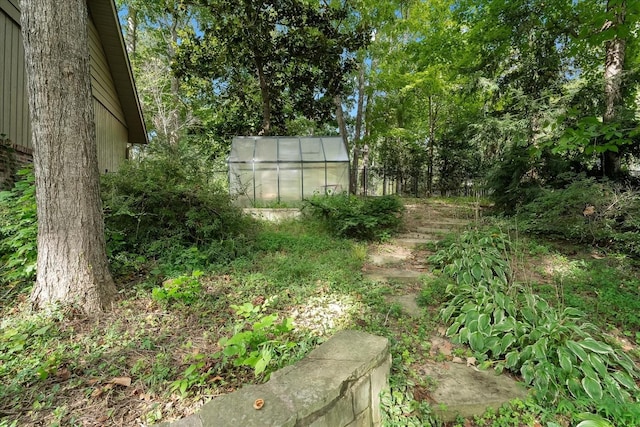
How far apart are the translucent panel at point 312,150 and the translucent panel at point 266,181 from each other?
1041 mm

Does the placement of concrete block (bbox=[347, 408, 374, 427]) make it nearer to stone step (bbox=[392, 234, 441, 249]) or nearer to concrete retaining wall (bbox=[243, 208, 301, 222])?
stone step (bbox=[392, 234, 441, 249])

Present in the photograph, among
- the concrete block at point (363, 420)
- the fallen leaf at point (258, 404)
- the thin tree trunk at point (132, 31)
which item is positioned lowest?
the concrete block at point (363, 420)

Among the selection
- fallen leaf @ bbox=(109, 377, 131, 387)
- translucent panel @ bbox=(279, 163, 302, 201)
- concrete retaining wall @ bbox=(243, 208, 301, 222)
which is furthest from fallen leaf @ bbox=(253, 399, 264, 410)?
translucent panel @ bbox=(279, 163, 302, 201)

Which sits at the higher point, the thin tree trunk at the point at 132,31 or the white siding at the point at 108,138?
the thin tree trunk at the point at 132,31

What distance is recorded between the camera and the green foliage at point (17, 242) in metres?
2.91

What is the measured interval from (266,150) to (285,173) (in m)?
1.05

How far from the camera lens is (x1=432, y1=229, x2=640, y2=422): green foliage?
1930 millimetres

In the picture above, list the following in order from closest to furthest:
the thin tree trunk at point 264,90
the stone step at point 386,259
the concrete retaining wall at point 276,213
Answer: the stone step at point 386,259 → the concrete retaining wall at point 276,213 → the thin tree trunk at point 264,90

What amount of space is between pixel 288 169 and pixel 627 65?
807 centimetres

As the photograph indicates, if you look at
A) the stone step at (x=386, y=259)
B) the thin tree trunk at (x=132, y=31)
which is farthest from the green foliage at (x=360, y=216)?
the thin tree trunk at (x=132, y=31)

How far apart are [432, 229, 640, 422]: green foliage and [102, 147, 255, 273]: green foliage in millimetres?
3139

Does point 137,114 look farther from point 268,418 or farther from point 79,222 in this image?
point 268,418

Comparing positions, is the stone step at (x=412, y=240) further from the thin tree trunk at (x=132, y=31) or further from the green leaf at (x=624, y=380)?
the thin tree trunk at (x=132, y=31)

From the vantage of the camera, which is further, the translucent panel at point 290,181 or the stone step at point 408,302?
the translucent panel at point 290,181
